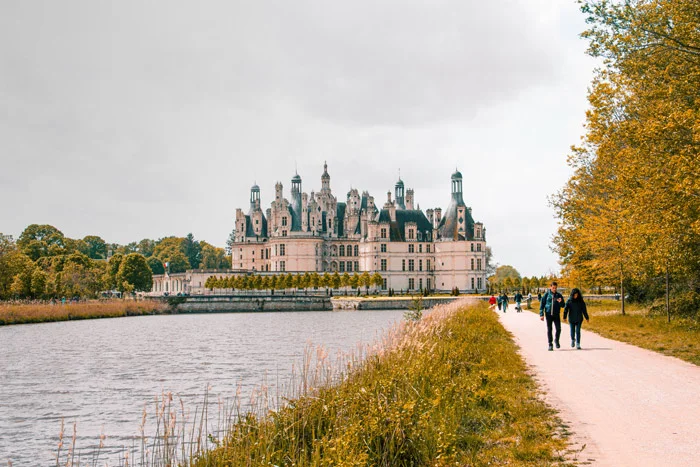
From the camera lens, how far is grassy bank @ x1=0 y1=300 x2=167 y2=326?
131ft

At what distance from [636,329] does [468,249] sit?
195ft

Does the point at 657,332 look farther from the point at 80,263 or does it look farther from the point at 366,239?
the point at 366,239

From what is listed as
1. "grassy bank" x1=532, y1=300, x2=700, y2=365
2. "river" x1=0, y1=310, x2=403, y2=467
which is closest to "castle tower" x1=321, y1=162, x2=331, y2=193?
"river" x1=0, y1=310, x2=403, y2=467

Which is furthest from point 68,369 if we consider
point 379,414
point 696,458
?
point 696,458

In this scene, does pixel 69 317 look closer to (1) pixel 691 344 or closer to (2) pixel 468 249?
(1) pixel 691 344

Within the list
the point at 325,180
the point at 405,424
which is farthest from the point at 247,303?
the point at 405,424

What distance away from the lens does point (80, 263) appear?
70.6 metres

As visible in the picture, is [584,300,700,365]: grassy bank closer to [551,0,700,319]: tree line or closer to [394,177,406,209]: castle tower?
[551,0,700,319]: tree line

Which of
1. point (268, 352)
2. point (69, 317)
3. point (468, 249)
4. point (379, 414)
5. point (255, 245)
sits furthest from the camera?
point (255, 245)

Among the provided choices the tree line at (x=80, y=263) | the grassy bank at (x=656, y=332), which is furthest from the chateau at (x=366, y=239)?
the grassy bank at (x=656, y=332)

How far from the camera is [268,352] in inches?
941

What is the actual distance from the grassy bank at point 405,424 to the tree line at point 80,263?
4394 cm

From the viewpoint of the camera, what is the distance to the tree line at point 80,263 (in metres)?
50.0

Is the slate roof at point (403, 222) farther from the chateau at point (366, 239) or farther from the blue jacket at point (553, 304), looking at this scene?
the blue jacket at point (553, 304)
